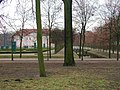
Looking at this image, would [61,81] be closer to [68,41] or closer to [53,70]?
[53,70]

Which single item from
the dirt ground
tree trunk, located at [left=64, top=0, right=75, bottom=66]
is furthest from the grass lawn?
tree trunk, located at [left=64, top=0, right=75, bottom=66]

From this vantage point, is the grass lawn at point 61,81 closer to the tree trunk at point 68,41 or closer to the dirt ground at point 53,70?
the dirt ground at point 53,70

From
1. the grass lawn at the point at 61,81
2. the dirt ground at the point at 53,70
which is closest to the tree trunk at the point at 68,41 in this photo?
the dirt ground at the point at 53,70

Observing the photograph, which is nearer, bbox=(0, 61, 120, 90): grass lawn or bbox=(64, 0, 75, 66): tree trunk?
bbox=(0, 61, 120, 90): grass lawn

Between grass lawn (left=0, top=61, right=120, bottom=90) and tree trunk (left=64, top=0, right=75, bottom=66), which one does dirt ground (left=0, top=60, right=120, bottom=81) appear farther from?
tree trunk (left=64, top=0, right=75, bottom=66)

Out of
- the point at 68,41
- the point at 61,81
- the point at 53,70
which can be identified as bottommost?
the point at 53,70

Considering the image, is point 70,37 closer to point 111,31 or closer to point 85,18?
point 85,18

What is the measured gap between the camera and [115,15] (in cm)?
3350

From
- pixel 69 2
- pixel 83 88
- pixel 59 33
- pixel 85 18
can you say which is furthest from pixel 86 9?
pixel 83 88

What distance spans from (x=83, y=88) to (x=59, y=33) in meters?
44.0

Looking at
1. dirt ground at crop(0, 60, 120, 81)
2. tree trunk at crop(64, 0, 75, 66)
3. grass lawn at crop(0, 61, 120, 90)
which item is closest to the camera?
grass lawn at crop(0, 61, 120, 90)

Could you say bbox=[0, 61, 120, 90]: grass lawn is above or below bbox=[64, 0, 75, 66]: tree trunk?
below

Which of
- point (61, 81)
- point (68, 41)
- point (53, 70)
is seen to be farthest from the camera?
point (68, 41)

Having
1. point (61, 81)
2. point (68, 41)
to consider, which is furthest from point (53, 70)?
point (61, 81)
